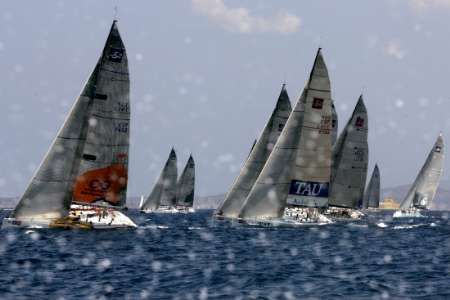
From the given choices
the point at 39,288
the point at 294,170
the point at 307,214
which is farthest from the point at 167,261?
the point at 307,214

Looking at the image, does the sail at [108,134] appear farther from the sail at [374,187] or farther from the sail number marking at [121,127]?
the sail at [374,187]

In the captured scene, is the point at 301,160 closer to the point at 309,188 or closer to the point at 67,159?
the point at 309,188

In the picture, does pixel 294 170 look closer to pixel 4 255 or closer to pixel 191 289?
pixel 4 255

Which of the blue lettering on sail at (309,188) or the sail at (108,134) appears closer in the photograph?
the sail at (108,134)

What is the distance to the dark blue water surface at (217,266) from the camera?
2389 cm

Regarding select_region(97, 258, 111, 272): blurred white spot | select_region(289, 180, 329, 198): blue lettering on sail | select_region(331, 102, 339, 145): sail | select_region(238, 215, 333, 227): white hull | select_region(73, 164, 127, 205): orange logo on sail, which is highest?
select_region(331, 102, 339, 145): sail

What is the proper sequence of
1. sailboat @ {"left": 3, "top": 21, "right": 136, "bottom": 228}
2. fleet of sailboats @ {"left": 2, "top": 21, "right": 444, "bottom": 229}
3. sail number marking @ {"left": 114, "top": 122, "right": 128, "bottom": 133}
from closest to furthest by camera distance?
sailboat @ {"left": 3, "top": 21, "right": 136, "bottom": 228} < fleet of sailboats @ {"left": 2, "top": 21, "right": 444, "bottom": 229} < sail number marking @ {"left": 114, "top": 122, "right": 128, "bottom": 133}

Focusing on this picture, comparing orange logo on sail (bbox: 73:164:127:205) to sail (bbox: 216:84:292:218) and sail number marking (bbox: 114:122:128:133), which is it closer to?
sail number marking (bbox: 114:122:128:133)

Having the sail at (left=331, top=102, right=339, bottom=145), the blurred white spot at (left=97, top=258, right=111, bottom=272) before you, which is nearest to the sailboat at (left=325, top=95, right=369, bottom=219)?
the sail at (left=331, top=102, right=339, bottom=145)

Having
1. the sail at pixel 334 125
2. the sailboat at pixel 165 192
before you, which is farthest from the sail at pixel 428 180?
the sail at pixel 334 125

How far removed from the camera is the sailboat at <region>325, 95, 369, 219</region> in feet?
210

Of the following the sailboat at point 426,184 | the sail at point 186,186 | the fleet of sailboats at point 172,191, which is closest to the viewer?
the sailboat at point 426,184

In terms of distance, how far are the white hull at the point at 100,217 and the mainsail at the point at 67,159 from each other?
113cm

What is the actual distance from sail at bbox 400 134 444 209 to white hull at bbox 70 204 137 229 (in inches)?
2313
